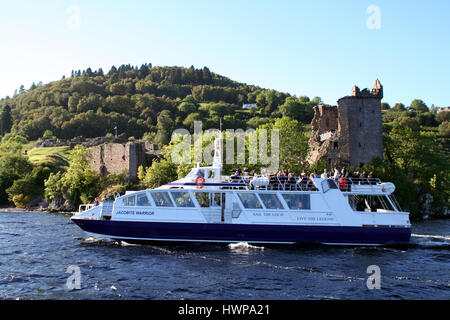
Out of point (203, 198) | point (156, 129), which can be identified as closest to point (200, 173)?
point (203, 198)

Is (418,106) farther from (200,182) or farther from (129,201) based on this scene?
(129,201)

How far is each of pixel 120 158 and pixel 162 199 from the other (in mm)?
35408

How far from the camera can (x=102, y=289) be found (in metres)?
17.7

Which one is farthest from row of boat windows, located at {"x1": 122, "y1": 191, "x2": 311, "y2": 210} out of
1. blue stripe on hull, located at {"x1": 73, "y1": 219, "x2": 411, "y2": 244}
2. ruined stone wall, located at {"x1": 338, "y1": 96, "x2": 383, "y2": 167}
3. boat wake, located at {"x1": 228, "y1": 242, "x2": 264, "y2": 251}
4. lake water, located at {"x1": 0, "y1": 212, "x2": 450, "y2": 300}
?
ruined stone wall, located at {"x1": 338, "y1": 96, "x2": 383, "y2": 167}

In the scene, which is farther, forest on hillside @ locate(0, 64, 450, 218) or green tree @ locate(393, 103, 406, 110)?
green tree @ locate(393, 103, 406, 110)

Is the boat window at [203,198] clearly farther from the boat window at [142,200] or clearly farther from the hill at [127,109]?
the hill at [127,109]

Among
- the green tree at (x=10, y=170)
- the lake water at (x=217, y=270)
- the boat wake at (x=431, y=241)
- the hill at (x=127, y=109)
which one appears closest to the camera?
the lake water at (x=217, y=270)

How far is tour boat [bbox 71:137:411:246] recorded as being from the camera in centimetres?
2581

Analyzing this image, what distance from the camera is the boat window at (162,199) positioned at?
2625cm

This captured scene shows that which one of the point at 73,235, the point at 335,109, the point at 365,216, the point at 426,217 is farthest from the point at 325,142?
the point at 73,235

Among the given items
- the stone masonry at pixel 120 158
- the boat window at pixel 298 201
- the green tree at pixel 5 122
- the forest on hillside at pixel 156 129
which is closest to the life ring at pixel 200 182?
the boat window at pixel 298 201

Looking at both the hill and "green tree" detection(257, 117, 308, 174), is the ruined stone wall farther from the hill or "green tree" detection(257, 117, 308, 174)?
the hill

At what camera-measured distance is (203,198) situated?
87.4 ft

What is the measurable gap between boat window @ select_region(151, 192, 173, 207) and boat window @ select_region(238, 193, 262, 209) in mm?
4560
